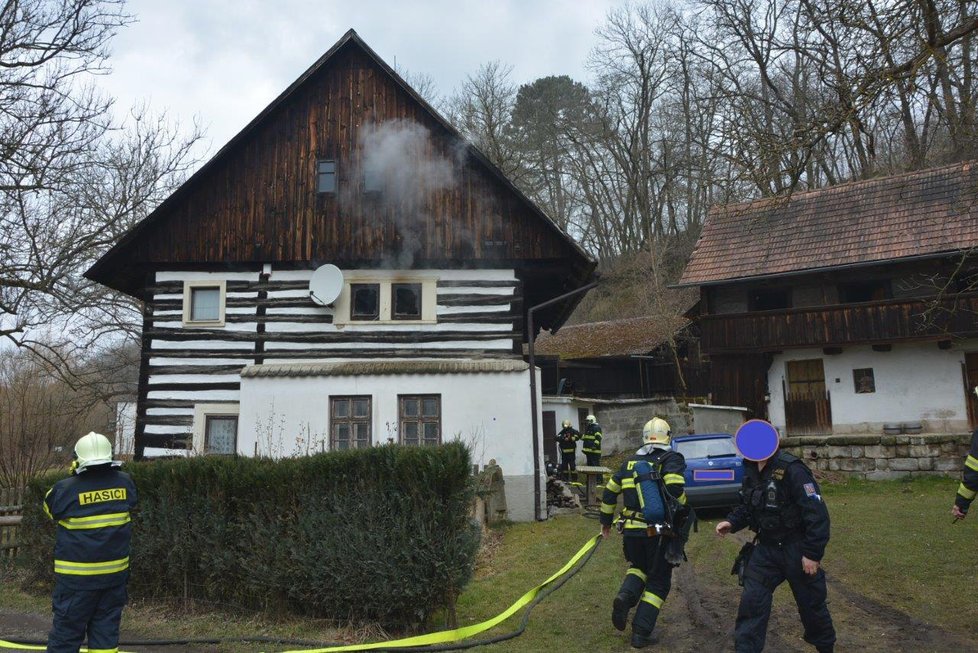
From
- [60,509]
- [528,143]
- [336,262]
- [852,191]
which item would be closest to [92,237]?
[336,262]

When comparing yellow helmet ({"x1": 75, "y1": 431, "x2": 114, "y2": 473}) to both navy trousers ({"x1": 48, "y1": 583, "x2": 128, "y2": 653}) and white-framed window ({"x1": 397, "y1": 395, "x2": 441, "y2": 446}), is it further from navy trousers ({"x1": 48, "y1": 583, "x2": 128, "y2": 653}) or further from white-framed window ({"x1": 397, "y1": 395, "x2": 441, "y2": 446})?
white-framed window ({"x1": 397, "y1": 395, "x2": 441, "y2": 446})

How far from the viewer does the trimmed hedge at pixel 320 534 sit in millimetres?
7348

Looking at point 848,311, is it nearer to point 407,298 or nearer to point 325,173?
point 407,298

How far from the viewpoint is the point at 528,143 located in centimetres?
4503

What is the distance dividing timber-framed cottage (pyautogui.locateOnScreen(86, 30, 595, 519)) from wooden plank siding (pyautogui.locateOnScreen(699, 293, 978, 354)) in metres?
11.2

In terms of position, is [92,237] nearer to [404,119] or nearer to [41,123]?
[41,123]

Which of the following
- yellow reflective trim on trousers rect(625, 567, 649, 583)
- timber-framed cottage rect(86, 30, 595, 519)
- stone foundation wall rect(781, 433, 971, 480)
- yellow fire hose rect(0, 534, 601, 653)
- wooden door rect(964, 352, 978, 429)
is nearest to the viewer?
yellow fire hose rect(0, 534, 601, 653)

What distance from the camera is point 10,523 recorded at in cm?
1136

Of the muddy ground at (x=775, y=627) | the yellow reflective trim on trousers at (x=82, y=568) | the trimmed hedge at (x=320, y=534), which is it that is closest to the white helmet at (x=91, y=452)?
the yellow reflective trim on trousers at (x=82, y=568)

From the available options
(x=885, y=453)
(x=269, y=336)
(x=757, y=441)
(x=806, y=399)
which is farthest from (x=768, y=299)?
(x=757, y=441)

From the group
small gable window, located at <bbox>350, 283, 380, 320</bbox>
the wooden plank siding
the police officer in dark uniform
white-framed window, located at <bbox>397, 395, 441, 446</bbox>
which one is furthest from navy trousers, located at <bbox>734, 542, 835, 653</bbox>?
the wooden plank siding

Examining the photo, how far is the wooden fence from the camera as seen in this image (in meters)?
11.4

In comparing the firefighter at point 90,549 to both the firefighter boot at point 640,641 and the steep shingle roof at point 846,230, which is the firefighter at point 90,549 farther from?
the steep shingle roof at point 846,230

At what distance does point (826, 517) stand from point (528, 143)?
41083 mm
